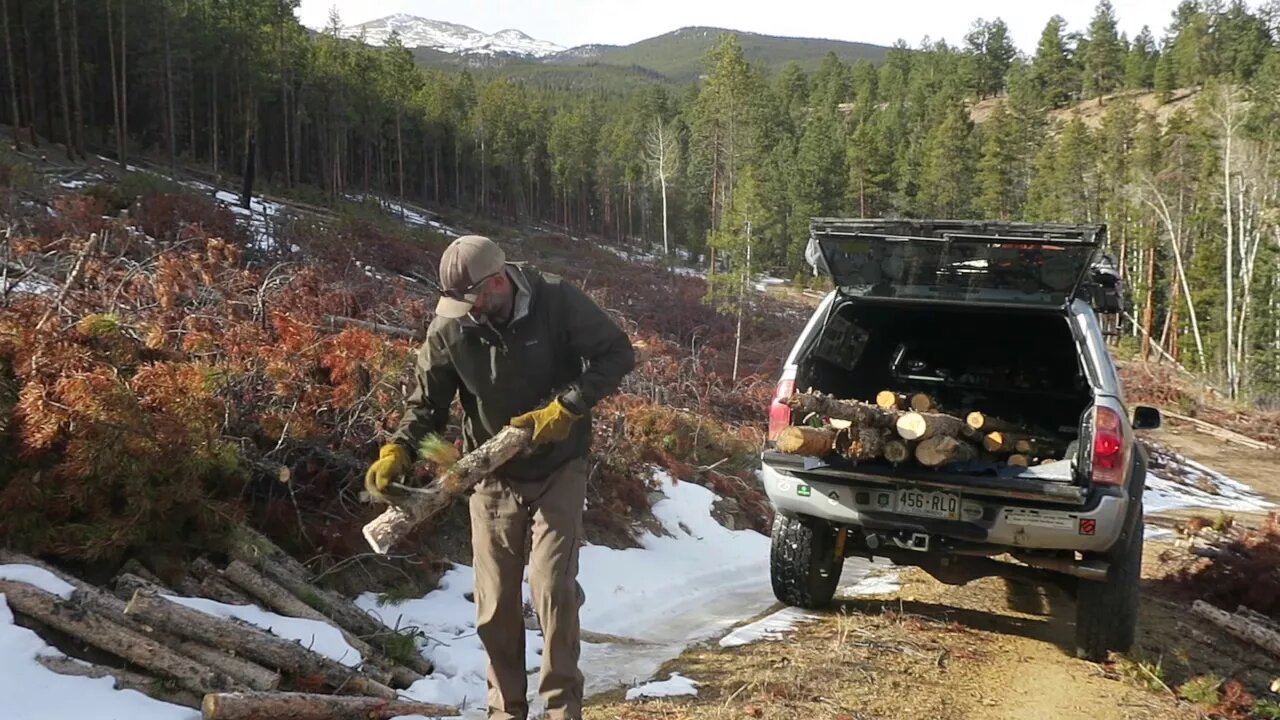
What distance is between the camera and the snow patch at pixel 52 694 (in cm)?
326

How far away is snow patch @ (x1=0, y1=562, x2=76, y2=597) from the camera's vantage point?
3758mm

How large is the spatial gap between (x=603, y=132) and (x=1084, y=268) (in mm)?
78115

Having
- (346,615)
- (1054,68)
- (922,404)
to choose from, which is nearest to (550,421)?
(346,615)

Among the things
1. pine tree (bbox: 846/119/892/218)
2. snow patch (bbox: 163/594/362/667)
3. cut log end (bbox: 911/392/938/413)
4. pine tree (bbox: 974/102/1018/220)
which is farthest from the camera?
Result: pine tree (bbox: 846/119/892/218)

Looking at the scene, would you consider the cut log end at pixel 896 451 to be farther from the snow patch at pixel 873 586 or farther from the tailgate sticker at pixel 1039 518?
the snow patch at pixel 873 586

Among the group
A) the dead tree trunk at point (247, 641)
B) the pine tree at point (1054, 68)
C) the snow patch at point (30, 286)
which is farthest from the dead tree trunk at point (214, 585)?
the pine tree at point (1054, 68)

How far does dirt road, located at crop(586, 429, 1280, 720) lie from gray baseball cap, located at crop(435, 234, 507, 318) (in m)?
1.95

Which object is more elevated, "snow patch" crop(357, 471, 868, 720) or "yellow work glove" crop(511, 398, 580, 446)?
"yellow work glove" crop(511, 398, 580, 446)

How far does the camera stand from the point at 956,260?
19.2ft

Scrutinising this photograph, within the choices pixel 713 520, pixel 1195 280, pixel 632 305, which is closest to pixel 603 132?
pixel 1195 280

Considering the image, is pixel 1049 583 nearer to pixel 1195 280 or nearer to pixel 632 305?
pixel 632 305

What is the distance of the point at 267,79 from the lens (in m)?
47.6

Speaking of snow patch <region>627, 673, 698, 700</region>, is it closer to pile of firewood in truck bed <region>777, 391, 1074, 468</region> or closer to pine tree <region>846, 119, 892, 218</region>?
pile of firewood in truck bed <region>777, 391, 1074, 468</region>

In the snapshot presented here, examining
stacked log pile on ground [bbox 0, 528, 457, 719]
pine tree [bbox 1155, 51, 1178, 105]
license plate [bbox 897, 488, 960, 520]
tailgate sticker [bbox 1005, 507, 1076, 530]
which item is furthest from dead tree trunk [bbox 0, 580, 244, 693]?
pine tree [bbox 1155, 51, 1178, 105]
